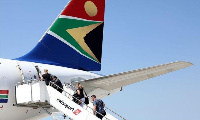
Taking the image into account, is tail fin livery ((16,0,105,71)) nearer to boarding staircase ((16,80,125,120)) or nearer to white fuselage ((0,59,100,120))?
white fuselage ((0,59,100,120))

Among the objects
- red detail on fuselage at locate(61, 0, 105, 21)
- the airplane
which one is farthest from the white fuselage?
red detail on fuselage at locate(61, 0, 105, 21)

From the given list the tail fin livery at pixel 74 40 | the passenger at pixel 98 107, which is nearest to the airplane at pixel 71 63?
the tail fin livery at pixel 74 40

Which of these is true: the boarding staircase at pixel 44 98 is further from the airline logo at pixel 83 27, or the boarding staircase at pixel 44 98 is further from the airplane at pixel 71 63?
the airline logo at pixel 83 27

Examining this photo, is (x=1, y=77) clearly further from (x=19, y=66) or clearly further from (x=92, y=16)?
(x=92, y=16)

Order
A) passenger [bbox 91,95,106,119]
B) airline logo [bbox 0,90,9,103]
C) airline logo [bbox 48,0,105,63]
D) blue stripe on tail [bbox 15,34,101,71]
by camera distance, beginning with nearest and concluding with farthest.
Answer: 1. passenger [bbox 91,95,106,119]
2. airline logo [bbox 0,90,9,103]
3. blue stripe on tail [bbox 15,34,101,71]
4. airline logo [bbox 48,0,105,63]

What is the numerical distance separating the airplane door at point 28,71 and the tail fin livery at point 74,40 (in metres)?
2.58

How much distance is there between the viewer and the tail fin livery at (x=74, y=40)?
24.8 m

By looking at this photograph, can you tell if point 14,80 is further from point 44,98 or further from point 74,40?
point 74,40

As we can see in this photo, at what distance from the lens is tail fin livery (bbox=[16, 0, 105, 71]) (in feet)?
81.5

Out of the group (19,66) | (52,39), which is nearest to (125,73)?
(19,66)

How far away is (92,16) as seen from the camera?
27.9 m

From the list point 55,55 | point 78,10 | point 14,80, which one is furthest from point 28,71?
point 78,10

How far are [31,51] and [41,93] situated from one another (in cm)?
627

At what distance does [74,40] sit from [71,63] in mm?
1760
